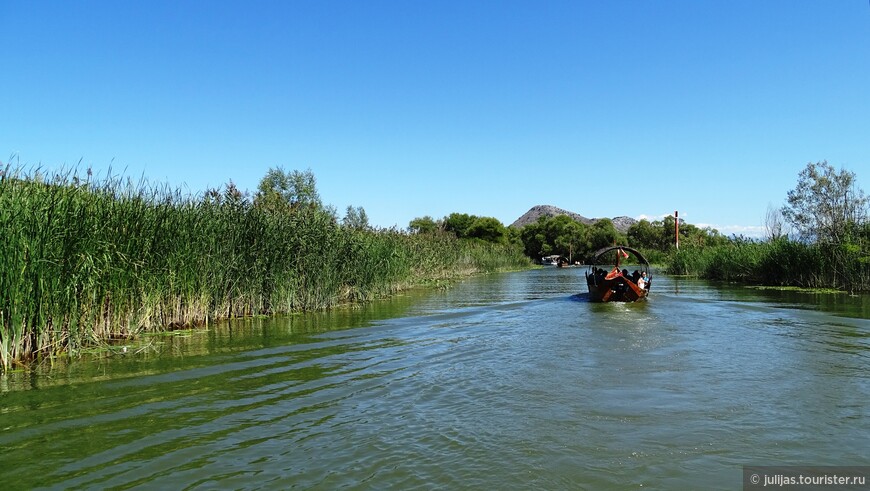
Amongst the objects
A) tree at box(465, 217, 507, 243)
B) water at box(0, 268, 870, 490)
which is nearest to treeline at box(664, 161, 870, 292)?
water at box(0, 268, 870, 490)

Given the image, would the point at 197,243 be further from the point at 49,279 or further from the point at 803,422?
the point at 803,422

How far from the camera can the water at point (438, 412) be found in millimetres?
4816

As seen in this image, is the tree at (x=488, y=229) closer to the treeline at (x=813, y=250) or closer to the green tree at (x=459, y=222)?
the green tree at (x=459, y=222)

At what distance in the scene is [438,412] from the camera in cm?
652

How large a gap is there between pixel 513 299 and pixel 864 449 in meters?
16.8

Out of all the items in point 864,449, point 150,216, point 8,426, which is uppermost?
point 150,216

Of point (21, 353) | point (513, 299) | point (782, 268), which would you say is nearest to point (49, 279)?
point (21, 353)

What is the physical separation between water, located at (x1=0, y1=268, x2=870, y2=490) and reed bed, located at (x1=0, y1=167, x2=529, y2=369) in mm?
815

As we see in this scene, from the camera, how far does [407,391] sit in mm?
7465

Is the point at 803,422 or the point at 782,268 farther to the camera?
the point at 782,268

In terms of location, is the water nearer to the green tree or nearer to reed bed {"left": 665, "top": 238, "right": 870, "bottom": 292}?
reed bed {"left": 665, "top": 238, "right": 870, "bottom": 292}

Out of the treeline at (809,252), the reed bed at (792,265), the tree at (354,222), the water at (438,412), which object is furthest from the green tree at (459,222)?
the water at (438,412)

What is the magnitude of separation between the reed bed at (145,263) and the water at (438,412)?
2.67 feet

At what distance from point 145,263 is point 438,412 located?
7027 millimetres
